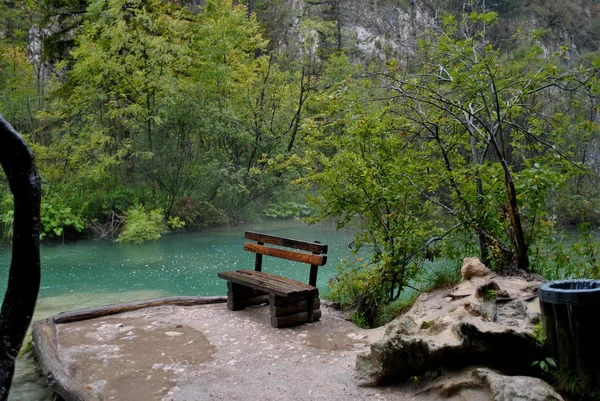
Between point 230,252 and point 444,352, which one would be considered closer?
point 444,352

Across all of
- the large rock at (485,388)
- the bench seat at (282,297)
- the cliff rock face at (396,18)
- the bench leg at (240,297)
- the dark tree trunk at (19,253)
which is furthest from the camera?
the cliff rock face at (396,18)

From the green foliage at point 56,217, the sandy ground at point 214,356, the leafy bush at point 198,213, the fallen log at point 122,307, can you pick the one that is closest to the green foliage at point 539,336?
the sandy ground at point 214,356

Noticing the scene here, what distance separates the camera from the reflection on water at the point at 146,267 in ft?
33.3

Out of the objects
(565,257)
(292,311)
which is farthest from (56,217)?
(565,257)

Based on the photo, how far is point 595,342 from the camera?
316cm

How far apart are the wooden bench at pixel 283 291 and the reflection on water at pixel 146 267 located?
2.43 m

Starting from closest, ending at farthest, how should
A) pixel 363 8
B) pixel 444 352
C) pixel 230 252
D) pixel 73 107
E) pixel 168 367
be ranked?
pixel 444 352
pixel 168 367
pixel 230 252
pixel 73 107
pixel 363 8

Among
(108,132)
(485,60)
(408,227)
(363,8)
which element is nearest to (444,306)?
(408,227)

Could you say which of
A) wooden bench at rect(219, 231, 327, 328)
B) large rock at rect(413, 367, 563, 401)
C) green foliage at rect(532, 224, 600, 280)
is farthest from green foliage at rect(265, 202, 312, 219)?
large rock at rect(413, 367, 563, 401)

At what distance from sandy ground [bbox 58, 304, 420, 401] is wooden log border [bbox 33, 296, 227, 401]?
119 mm

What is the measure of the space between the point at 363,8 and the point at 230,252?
25.5m

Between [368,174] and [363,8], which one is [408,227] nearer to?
[368,174]

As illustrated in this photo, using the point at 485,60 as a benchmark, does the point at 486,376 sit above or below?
below

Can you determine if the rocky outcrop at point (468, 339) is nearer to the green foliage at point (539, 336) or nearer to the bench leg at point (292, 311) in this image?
the green foliage at point (539, 336)
